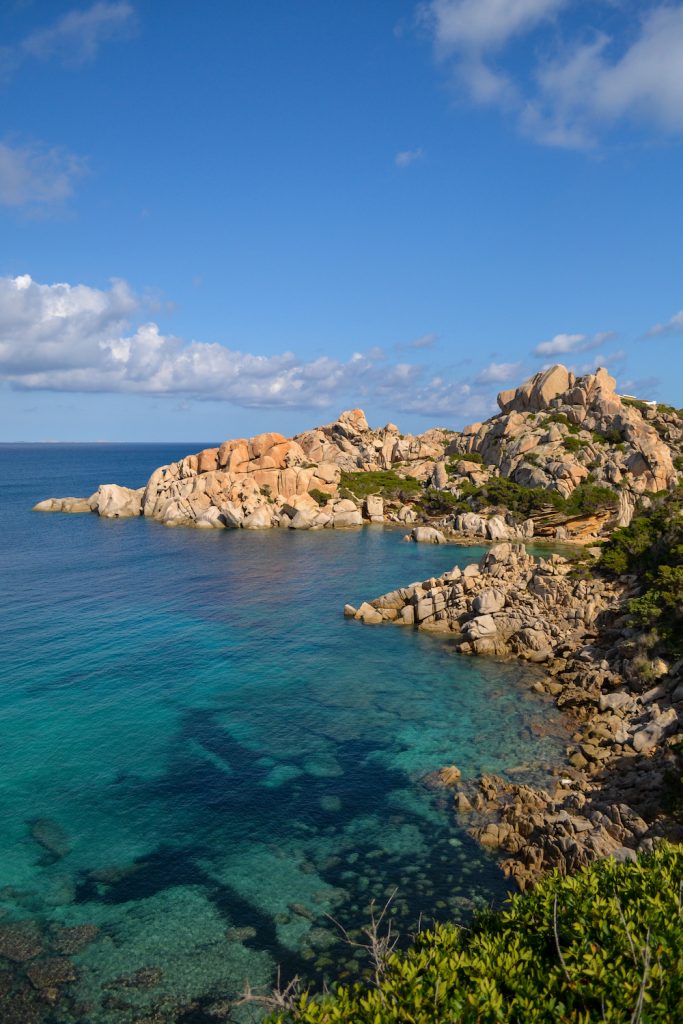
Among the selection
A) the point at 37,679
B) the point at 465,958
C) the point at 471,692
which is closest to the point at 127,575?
the point at 37,679

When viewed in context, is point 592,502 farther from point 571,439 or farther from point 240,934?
point 240,934

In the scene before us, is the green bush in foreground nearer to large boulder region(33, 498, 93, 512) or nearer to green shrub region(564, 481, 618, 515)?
green shrub region(564, 481, 618, 515)

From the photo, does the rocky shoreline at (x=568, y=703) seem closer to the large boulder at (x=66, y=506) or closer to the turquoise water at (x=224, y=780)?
the turquoise water at (x=224, y=780)

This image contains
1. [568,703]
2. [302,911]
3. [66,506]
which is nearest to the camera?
[302,911]

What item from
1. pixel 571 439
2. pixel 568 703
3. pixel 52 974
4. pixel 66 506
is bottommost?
pixel 52 974

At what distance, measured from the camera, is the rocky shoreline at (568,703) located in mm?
22469

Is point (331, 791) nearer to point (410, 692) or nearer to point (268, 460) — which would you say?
point (410, 692)

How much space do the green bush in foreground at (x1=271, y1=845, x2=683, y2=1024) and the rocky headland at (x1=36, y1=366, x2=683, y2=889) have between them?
776 cm

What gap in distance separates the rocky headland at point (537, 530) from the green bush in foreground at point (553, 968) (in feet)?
25.5

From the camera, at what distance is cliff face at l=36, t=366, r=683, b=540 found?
98.4 m

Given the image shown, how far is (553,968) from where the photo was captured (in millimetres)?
11961

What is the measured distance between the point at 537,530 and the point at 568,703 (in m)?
59.8

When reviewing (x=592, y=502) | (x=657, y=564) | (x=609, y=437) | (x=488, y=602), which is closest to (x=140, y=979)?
(x=488, y=602)

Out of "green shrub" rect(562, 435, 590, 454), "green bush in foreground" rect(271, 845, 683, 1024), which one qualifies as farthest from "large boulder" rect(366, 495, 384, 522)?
"green bush in foreground" rect(271, 845, 683, 1024)
